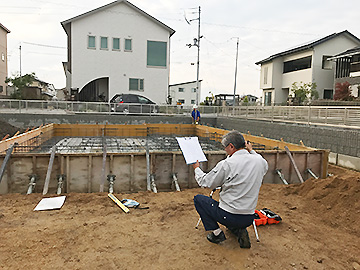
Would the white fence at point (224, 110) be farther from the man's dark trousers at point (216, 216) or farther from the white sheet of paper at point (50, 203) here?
the white sheet of paper at point (50, 203)

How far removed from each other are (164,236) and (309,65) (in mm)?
27893

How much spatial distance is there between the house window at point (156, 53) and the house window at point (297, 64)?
13421 mm

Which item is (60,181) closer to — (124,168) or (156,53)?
(124,168)

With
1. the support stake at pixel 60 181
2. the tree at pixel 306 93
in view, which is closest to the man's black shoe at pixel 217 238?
the support stake at pixel 60 181

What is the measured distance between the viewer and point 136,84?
24922 mm

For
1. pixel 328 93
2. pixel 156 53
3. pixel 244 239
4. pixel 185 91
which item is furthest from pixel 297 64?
pixel 244 239

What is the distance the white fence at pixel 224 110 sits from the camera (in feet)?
30.5

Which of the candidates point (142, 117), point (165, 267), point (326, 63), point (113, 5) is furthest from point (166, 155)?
point (326, 63)

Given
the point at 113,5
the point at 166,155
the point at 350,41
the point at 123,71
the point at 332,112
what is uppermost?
the point at 113,5

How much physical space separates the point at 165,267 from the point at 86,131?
490 inches

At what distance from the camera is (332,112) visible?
375 inches

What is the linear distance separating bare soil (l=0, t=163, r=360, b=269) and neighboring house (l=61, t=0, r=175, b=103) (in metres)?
20.0

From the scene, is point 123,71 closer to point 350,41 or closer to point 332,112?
point 332,112

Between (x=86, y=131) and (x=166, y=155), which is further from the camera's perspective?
(x=86, y=131)
